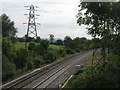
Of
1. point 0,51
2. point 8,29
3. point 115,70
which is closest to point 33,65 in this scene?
point 0,51

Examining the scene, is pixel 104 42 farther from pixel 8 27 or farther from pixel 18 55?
pixel 8 27

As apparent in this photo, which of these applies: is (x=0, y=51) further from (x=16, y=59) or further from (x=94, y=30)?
(x=94, y=30)

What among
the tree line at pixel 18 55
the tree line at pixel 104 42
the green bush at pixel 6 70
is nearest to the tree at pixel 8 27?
the tree line at pixel 18 55

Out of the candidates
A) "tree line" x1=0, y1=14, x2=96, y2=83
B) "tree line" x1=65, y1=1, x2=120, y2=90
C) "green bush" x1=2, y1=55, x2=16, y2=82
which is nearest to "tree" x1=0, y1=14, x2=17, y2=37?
"tree line" x1=0, y1=14, x2=96, y2=83

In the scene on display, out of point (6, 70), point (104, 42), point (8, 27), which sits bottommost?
point (6, 70)

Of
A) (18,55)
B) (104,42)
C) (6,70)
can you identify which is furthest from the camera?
(18,55)

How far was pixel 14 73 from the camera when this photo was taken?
16.8 metres

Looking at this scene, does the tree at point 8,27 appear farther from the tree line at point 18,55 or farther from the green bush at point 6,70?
the green bush at point 6,70

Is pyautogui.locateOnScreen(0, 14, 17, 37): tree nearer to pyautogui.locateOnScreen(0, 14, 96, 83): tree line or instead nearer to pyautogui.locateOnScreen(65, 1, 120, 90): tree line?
pyautogui.locateOnScreen(0, 14, 96, 83): tree line

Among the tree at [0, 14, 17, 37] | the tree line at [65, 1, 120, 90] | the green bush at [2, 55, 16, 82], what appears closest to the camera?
the tree line at [65, 1, 120, 90]

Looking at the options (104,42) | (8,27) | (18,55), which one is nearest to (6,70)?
(18,55)

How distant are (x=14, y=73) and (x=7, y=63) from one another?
125cm

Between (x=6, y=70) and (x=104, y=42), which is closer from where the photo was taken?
(x=104, y=42)

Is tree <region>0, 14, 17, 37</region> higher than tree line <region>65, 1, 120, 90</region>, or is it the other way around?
tree <region>0, 14, 17, 37</region>
